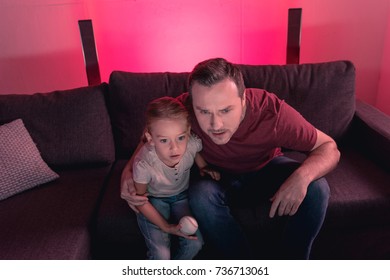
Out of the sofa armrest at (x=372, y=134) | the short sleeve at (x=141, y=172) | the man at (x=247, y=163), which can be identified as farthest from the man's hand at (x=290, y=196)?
the sofa armrest at (x=372, y=134)

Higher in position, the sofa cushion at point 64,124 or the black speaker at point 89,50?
the black speaker at point 89,50

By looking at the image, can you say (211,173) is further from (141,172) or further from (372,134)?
(372,134)

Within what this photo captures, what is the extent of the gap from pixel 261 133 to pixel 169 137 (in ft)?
1.19

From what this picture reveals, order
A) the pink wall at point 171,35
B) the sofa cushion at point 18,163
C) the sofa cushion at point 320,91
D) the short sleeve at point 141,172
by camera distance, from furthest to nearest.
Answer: the pink wall at point 171,35 < the sofa cushion at point 320,91 < the sofa cushion at point 18,163 < the short sleeve at point 141,172

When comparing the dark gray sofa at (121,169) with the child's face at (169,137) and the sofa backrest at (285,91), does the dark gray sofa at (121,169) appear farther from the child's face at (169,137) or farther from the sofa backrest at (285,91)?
the child's face at (169,137)

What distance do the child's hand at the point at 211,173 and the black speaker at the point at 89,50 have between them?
101 centimetres

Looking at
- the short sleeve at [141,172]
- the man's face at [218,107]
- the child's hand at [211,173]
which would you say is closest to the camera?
the man's face at [218,107]

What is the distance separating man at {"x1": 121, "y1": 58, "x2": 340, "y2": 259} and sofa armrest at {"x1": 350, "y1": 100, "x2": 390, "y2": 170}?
0.34 metres

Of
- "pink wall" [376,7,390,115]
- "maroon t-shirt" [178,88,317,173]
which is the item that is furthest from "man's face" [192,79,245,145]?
"pink wall" [376,7,390,115]

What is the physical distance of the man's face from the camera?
1162 millimetres

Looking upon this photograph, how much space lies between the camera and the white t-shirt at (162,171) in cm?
127

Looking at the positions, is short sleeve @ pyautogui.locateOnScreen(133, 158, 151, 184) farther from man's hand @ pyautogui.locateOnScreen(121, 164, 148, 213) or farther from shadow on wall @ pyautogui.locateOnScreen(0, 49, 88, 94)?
shadow on wall @ pyautogui.locateOnScreen(0, 49, 88, 94)
